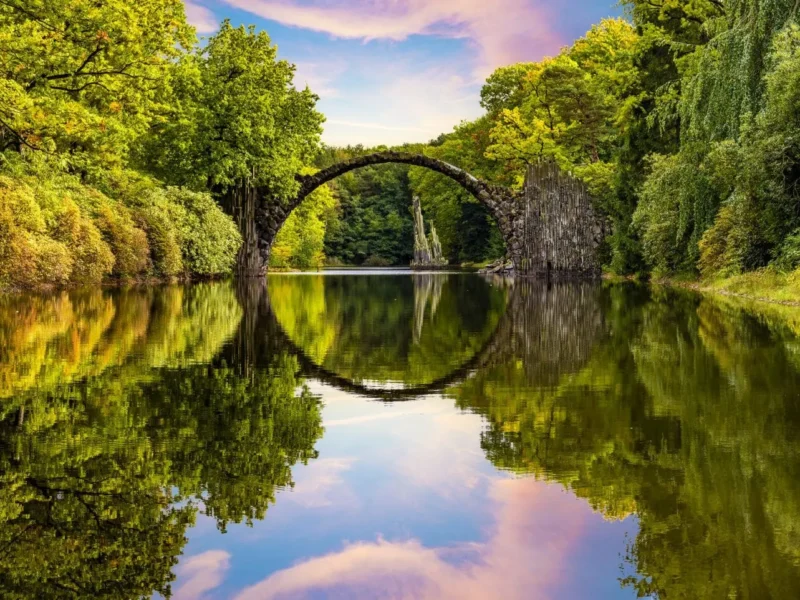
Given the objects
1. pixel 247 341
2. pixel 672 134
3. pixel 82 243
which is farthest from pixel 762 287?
pixel 82 243

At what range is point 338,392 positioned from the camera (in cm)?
731

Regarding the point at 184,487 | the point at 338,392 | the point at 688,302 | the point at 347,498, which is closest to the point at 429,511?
the point at 347,498

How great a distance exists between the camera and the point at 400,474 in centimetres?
455

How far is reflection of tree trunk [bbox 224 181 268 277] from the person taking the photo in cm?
4016

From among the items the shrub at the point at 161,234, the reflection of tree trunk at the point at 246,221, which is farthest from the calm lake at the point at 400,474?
the reflection of tree trunk at the point at 246,221

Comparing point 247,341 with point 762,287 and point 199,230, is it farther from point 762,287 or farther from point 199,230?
point 199,230

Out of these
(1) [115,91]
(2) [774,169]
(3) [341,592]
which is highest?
(1) [115,91]

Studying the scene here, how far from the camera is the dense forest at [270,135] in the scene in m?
18.8

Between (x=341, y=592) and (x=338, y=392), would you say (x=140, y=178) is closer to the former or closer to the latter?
(x=338, y=392)

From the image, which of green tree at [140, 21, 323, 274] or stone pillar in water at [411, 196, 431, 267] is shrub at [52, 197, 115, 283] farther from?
stone pillar in water at [411, 196, 431, 267]

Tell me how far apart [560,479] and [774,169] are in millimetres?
16004

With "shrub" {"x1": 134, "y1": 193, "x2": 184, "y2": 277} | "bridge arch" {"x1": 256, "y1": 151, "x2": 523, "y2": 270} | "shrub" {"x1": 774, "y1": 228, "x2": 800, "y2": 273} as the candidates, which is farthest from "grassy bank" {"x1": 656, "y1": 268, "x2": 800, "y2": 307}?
"bridge arch" {"x1": 256, "y1": 151, "x2": 523, "y2": 270}

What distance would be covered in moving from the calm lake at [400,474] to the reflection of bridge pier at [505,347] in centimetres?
8

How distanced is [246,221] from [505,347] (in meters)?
31.2
